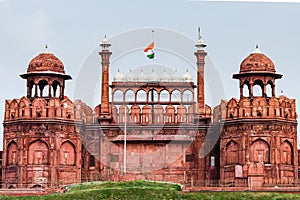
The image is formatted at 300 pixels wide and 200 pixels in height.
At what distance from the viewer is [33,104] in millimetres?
52094

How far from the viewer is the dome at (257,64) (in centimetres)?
5263

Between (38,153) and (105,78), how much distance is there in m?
6.54

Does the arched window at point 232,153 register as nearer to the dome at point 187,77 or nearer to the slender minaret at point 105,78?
the dome at point 187,77

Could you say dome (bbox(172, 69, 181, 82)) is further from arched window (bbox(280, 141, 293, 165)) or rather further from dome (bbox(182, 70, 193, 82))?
arched window (bbox(280, 141, 293, 165))

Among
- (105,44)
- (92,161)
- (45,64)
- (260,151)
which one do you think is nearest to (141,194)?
(260,151)

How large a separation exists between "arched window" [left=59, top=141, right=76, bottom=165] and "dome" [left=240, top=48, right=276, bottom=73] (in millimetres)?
11186

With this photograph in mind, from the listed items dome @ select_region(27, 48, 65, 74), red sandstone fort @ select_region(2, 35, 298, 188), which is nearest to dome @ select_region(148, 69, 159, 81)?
red sandstone fort @ select_region(2, 35, 298, 188)

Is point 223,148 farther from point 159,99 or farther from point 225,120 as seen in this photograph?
point 159,99

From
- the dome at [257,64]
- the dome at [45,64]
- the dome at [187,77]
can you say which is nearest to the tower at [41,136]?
the dome at [45,64]

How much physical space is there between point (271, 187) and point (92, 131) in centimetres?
1250

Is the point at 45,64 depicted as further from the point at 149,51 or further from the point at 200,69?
the point at 200,69

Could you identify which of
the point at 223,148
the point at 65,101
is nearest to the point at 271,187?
the point at 223,148

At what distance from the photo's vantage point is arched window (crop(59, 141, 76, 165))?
51531 millimetres

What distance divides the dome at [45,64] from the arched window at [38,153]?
15.0ft
